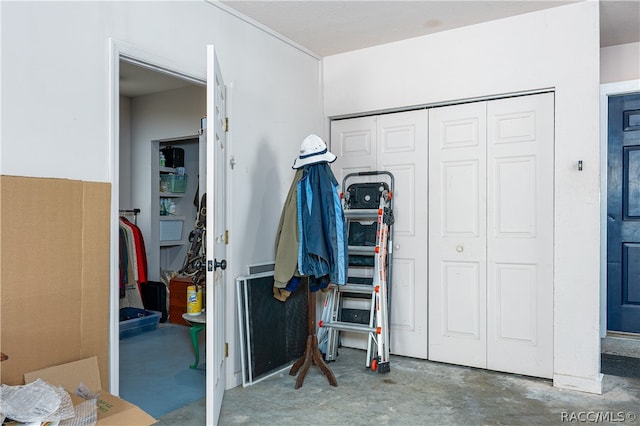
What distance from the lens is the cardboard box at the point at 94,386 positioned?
181 centimetres

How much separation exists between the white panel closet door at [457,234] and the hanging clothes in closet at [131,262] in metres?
3.31

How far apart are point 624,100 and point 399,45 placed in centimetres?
191

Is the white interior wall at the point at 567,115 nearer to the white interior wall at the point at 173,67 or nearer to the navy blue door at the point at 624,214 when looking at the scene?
the navy blue door at the point at 624,214

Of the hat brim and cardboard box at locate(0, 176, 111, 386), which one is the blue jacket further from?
cardboard box at locate(0, 176, 111, 386)

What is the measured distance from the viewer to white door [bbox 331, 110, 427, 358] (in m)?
3.92

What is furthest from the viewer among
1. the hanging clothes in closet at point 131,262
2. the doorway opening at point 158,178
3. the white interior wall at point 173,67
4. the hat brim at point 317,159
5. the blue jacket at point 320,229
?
the hanging clothes in closet at point 131,262

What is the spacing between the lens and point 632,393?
313 centimetres

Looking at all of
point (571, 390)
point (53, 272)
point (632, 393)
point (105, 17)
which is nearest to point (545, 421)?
point (571, 390)

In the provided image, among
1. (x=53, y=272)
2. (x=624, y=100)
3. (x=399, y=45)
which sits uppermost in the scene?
(x=399, y=45)

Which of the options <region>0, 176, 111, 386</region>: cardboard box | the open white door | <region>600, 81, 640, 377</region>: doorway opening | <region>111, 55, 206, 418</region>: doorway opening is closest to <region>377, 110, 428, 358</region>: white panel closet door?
<region>600, 81, 640, 377</region>: doorway opening

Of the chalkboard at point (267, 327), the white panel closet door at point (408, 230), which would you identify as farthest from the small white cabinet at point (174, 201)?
the white panel closet door at point (408, 230)

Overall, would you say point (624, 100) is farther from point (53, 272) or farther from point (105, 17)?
point (53, 272)

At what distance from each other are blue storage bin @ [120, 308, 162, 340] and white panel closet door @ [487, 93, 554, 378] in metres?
3.38

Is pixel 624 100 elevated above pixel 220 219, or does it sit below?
above
